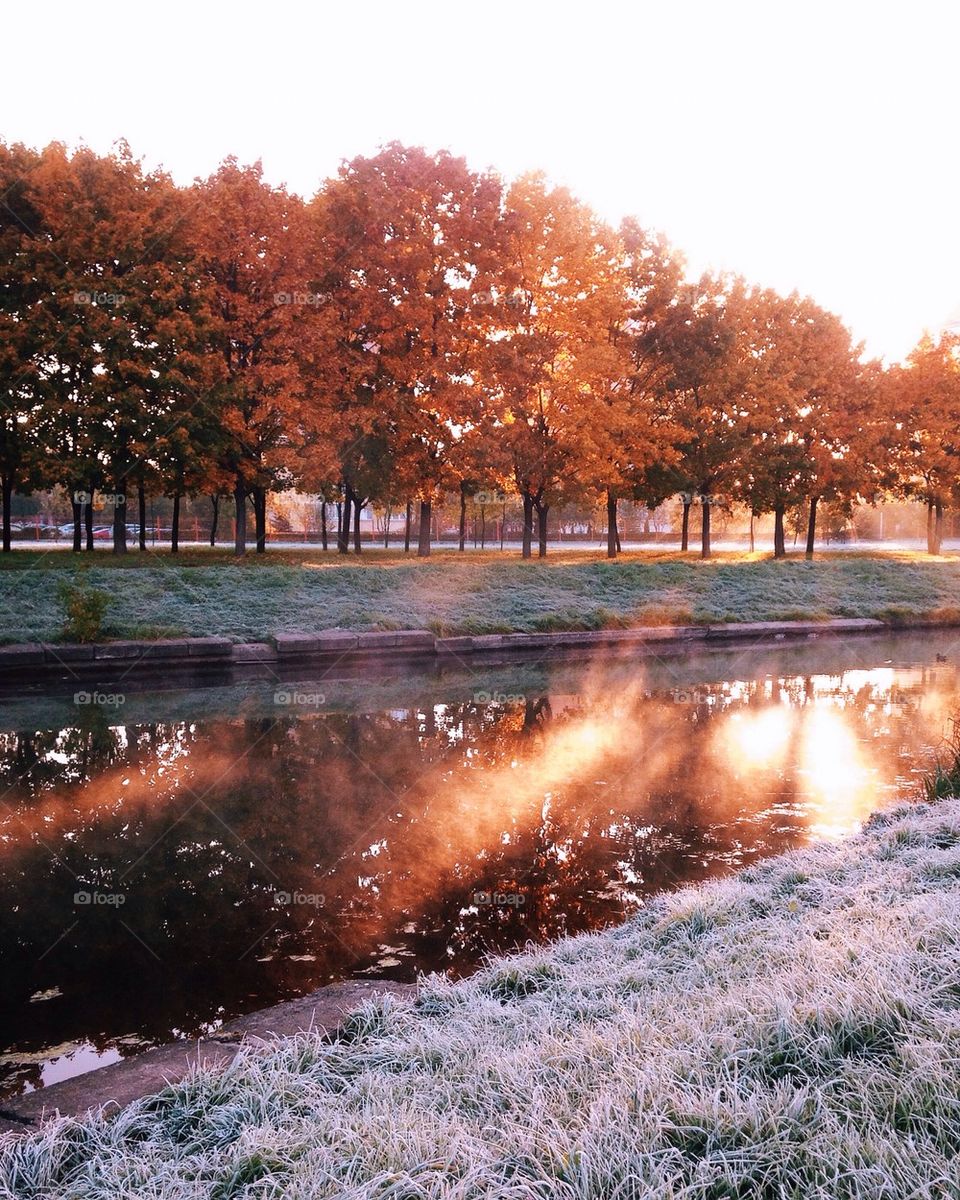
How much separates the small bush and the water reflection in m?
3.65

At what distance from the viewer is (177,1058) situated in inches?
136

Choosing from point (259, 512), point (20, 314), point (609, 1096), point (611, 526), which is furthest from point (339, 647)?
point (611, 526)

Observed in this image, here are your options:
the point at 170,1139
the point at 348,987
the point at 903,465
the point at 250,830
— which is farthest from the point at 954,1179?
the point at 903,465

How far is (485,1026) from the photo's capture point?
141 inches

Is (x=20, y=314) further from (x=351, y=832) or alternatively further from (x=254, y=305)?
(x=351, y=832)

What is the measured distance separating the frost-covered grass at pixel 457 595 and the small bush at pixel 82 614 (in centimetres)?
28

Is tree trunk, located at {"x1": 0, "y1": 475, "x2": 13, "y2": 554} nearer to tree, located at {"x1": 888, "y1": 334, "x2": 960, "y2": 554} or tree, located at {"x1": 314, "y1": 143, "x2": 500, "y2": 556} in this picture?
tree, located at {"x1": 314, "y1": 143, "x2": 500, "y2": 556}

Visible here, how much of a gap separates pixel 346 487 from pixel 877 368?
2614cm

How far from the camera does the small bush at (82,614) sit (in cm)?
1398

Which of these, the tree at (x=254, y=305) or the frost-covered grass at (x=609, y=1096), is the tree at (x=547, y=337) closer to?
the tree at (x=254, y=305)

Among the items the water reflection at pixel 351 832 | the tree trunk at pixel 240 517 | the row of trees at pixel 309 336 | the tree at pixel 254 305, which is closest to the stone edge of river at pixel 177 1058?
the water reflection at pixel 351 832

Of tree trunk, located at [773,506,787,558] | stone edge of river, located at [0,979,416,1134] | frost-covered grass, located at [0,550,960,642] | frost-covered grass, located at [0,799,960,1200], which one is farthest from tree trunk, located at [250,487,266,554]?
frost-covered grass, located at [0,799,960,1200]

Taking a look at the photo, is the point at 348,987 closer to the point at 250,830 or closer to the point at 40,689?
the point at 250,830

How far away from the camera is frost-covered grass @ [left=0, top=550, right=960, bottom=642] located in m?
15.9
